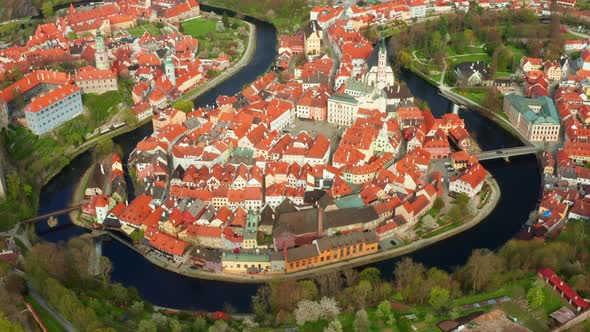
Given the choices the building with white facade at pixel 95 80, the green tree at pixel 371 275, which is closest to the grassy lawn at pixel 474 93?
the green tree at pixel 371 275

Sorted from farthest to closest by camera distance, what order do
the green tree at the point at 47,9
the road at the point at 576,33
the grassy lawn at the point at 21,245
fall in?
1. the green tree at the point at 47,9
2. the road at the point at 576,33
3. the grassy lawn at the point at 21,245

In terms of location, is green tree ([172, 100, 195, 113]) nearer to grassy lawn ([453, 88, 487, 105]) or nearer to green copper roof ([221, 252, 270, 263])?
green copper roof ([221, 252, 270, 263])

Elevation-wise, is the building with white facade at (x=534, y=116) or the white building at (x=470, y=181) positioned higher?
the building with white facade at (x=534, y=116)

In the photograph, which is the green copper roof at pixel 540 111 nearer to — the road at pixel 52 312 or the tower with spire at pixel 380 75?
the tower with spire at pixel 380 75

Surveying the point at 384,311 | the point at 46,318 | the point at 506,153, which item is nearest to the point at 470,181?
the point at 506,153

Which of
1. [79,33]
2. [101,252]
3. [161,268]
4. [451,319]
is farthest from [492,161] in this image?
[79,33]

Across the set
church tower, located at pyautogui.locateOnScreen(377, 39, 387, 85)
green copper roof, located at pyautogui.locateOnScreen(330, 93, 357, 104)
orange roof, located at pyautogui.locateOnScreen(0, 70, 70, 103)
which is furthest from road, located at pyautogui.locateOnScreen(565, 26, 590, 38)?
orange roof, located at pyautogui.locateOnScreen(0, 70, 70, 103)
